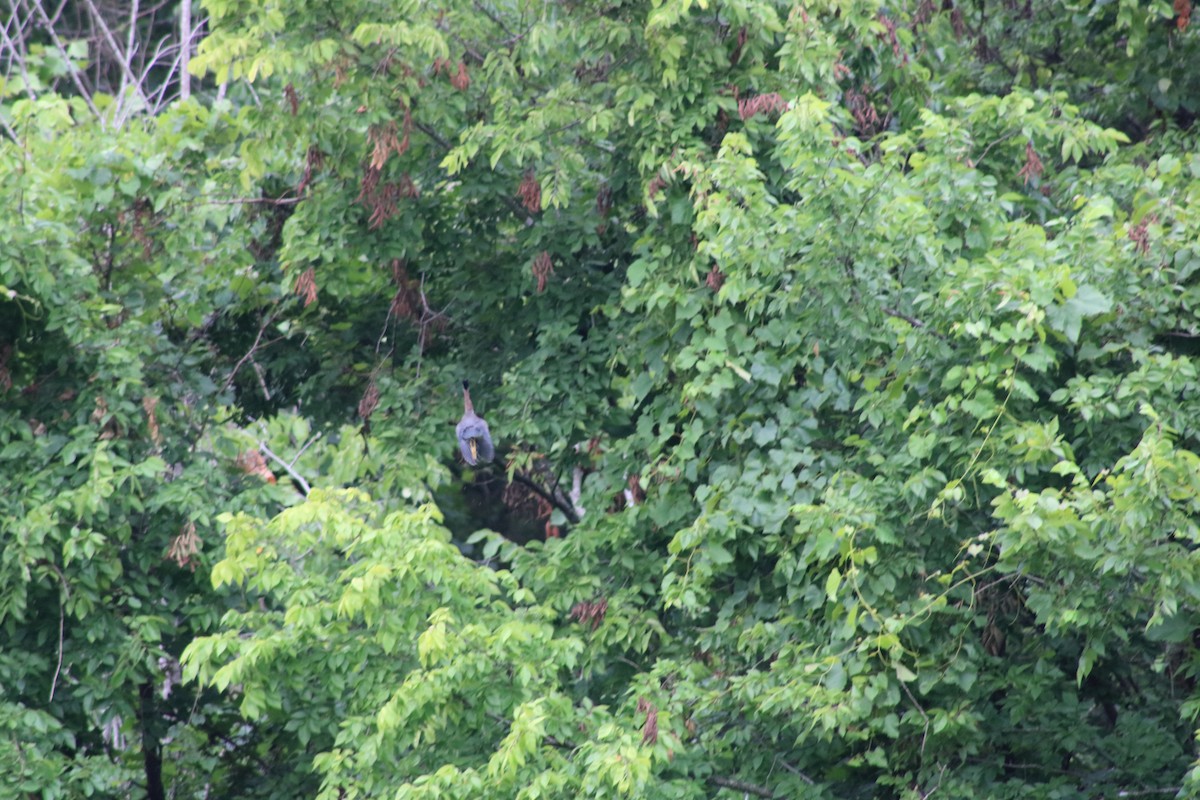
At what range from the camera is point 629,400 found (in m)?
7.37

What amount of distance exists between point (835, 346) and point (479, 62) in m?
2.45

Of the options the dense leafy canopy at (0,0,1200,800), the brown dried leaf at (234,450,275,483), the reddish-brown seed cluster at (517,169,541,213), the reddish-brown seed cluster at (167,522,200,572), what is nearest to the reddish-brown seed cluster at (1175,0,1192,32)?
the dense leafy canopy at (0,0,1200,800)

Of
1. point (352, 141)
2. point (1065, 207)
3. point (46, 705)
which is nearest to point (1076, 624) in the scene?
point (1065, 207)

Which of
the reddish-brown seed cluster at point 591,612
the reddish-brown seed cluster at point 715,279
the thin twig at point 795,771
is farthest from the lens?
the reddish-brown seed cluster at point 591,612

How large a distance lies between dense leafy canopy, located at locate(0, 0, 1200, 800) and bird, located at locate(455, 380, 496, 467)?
22cm

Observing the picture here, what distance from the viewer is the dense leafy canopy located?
17.5 ft

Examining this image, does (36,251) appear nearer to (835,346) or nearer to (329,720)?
(329,720)

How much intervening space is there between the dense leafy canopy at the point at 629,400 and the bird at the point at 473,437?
0.73 ft

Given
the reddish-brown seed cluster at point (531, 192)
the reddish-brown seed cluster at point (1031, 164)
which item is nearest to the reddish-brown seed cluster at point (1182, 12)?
the reddish-brown seed cluster at point (1031, 164)

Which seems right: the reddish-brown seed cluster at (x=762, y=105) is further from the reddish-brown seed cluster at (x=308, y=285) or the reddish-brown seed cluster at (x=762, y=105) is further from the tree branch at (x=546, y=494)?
the tree branch at (x=546, y=494)

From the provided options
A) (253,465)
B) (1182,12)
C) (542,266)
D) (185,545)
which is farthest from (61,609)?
(1182,12)

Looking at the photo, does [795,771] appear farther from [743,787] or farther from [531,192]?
[531,192]

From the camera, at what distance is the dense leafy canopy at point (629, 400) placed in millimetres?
5348

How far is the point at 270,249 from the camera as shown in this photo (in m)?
8.02
